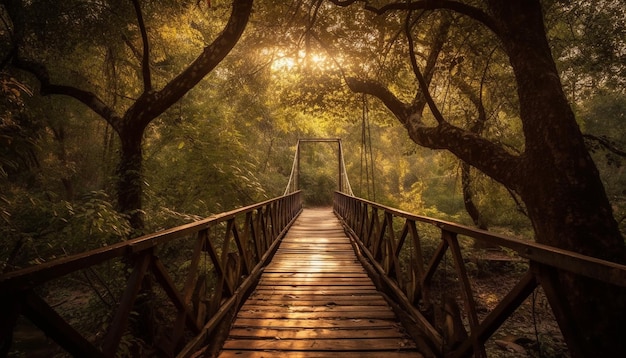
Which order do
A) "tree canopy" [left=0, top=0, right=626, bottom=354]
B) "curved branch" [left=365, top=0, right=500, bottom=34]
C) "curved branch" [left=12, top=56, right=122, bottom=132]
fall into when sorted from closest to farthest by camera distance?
"tree canopy" [left=0, top=0, right=626, bottom=354] → "curved branch" [left=365, top=0, right=500, bottom=34] → "curved branch" [left=12, top=56, right=122, bottom=132]

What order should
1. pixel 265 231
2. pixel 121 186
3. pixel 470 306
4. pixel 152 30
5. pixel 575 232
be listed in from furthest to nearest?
pixel 152 30 < pixel 265 231 < pixel 121 186 < pixel 575 232 < pixel 470 306

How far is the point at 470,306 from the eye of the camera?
6.40 ft

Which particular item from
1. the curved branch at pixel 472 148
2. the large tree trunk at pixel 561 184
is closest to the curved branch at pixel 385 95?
the curved branch at pixel 472 148

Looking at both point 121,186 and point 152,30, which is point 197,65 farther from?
point 152,30

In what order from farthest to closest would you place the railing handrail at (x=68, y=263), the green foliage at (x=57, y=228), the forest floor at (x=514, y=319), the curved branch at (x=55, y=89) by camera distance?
the forest floor at (x=514, y=319) → the curved branch at (x=55, y=89) → the green foliage at (x=57, y=228) → the railing handrail at (x=68, y=263)

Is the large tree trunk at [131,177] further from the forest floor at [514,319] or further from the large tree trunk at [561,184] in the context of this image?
the forest floor at [514,319]

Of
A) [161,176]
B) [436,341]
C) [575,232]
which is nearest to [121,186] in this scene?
[161,176]

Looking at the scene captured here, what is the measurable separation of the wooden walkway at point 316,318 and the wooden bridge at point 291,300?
12 millimetres

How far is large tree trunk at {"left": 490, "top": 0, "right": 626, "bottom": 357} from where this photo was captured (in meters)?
2.30

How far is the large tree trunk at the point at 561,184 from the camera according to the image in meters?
2.30

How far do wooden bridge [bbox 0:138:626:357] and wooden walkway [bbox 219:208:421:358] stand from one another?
0.01 meters

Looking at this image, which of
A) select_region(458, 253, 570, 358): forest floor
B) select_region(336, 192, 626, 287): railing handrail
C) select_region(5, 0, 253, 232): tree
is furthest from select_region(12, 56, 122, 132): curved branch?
select_region(458, 253, 570, 358): forest floor

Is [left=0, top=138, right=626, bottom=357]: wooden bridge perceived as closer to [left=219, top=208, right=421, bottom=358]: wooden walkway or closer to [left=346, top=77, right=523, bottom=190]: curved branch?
[left=219, top=208, right=421, bottom=358]: wooden walkway

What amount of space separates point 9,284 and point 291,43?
712 centimetres
